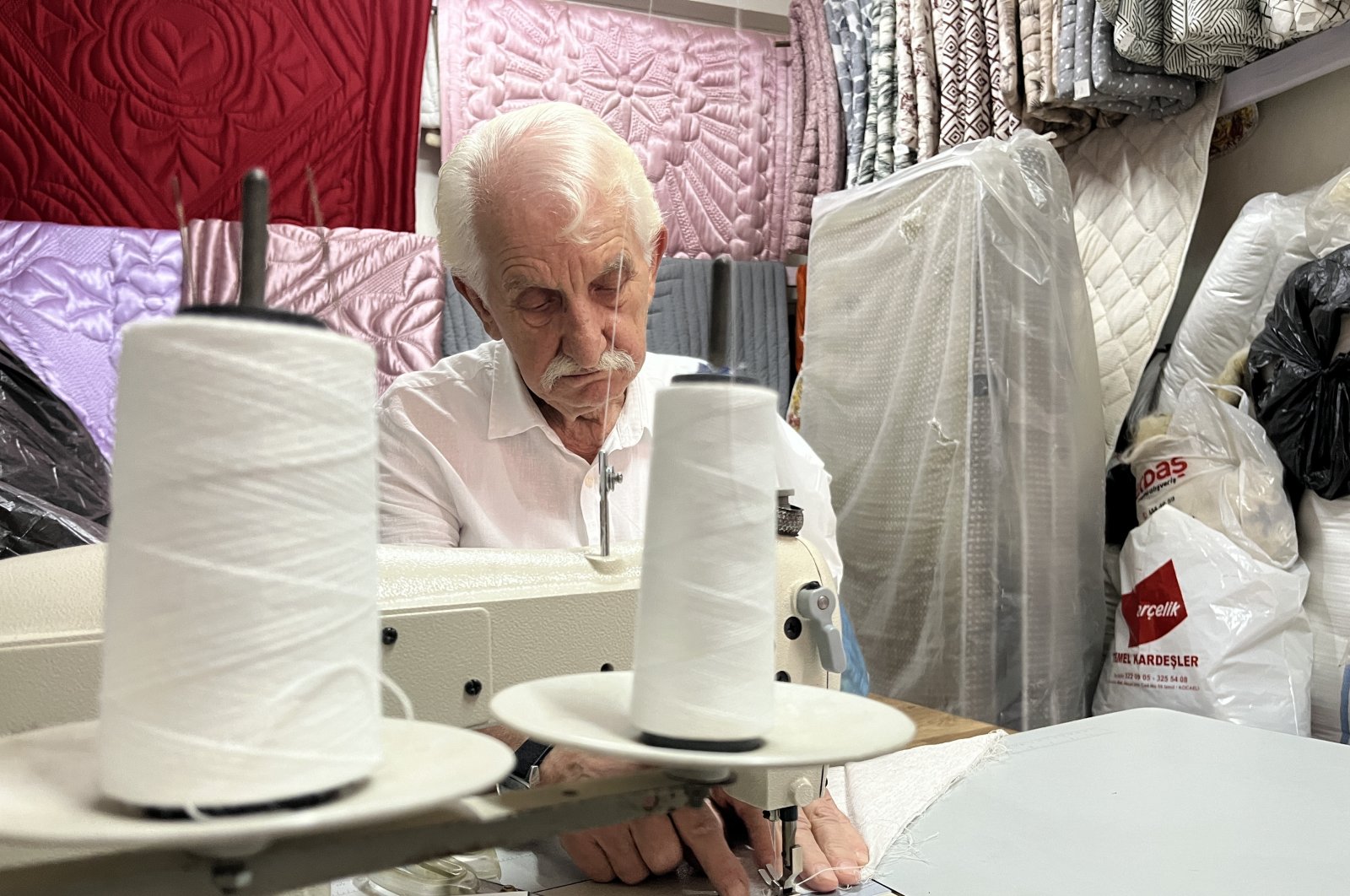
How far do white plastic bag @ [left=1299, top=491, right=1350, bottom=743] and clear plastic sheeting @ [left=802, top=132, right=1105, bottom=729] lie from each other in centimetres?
34

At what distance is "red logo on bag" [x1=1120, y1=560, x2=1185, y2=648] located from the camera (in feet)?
5.37

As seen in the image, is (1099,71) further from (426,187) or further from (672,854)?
(672,854)

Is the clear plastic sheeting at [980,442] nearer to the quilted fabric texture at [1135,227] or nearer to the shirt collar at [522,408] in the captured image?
the quilted fabric texture at [1135,227]

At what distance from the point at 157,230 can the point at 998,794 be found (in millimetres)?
752

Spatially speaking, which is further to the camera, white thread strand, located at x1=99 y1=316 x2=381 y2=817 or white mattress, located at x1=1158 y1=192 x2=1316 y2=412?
white mattress, located at x1=1158 y1=192 x2=1316 y2=412

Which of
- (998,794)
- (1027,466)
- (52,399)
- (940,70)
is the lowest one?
(998,794)

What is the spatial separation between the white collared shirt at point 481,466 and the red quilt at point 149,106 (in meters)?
0.17

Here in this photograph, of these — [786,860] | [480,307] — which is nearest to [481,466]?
[480,307]

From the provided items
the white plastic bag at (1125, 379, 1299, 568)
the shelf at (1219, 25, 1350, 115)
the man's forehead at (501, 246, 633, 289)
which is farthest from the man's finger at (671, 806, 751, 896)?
the shelf at (1219, 25, 1350, 115)

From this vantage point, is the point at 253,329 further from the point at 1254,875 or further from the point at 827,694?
the point at 1254,875

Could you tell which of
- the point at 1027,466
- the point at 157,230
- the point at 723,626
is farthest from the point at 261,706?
the point at 1027,466

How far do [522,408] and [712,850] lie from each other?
32 centimetres

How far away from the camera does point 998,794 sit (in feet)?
2.82

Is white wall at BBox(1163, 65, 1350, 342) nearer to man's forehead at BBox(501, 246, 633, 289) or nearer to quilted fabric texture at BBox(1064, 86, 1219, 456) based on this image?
quilted fabric texture at BBox(1064, 86, 1219, 456)
